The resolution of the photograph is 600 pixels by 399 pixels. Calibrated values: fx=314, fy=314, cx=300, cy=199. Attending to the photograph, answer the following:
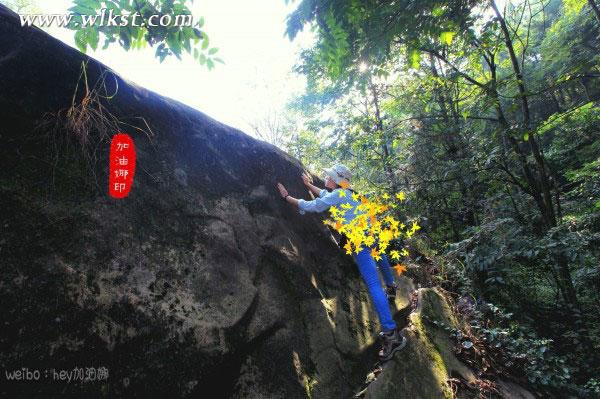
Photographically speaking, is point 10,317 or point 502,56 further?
point 502,56

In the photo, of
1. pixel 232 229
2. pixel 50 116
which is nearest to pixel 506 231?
pixel 232 229

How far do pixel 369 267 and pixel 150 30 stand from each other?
11.1ft

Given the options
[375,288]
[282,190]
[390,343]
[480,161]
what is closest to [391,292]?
[375,288]

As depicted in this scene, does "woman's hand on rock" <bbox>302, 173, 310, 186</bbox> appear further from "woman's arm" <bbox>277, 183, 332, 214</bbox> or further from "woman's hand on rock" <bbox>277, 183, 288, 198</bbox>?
"woman's arm" <bbox>277, 183, 332, 214</bbox>

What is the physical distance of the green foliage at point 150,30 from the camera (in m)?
1.84

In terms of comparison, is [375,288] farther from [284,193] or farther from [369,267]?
[284,193]

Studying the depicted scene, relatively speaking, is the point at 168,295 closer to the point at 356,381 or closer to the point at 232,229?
→ the point at 232,229

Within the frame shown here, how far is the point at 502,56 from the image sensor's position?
2275cm

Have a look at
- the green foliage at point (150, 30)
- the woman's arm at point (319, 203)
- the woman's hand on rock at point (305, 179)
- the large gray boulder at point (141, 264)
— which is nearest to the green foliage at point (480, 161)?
the green foliage at point (150, 30)

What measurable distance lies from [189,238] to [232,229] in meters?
0.59

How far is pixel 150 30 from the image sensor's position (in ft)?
6.59

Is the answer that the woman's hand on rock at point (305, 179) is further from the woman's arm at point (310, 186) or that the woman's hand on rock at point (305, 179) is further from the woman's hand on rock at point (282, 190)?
the woman's hand on rock at point (282, 190)

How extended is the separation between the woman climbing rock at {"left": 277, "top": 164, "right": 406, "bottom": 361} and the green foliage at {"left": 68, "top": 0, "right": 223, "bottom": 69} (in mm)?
2472

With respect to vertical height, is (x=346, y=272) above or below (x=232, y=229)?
below
